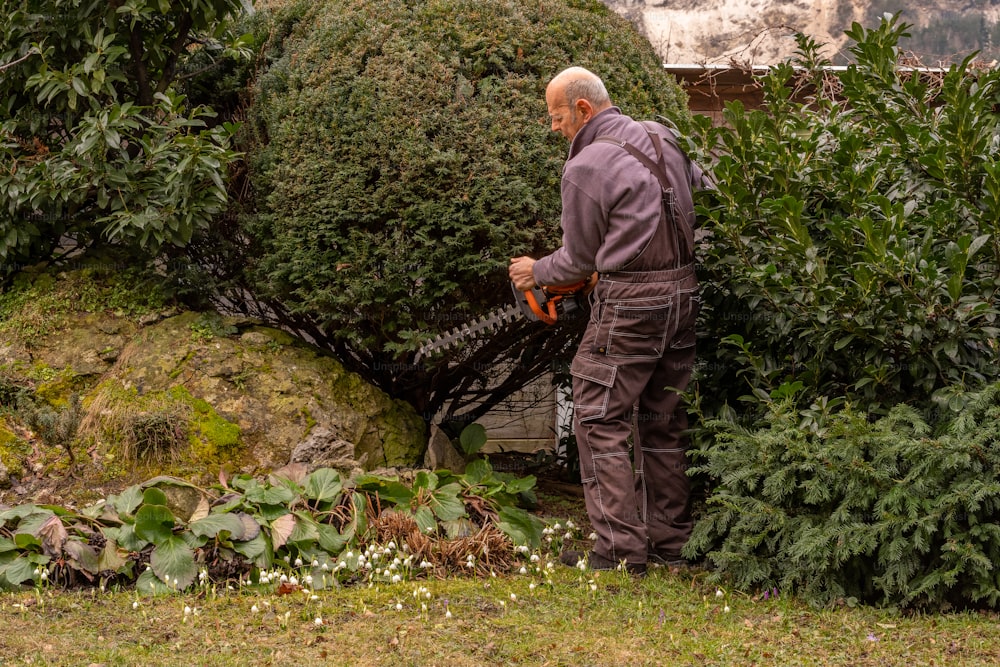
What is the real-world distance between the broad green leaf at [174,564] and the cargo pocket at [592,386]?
1774 mm

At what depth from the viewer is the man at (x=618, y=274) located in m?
4.38

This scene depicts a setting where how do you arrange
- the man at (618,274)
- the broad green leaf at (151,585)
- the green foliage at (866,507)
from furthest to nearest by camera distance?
the man at (618,274), the broad green leaf at (151,585), the green foliage at (866,507)

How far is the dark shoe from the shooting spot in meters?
4.59

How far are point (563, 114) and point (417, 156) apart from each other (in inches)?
32.2

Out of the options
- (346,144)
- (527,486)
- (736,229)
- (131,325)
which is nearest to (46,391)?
(131,325)

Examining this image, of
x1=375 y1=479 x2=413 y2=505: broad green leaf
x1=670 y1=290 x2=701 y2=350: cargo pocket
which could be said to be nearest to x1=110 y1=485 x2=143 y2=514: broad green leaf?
x1=375 y1=479 x2=413 y2=505: broad green leaf

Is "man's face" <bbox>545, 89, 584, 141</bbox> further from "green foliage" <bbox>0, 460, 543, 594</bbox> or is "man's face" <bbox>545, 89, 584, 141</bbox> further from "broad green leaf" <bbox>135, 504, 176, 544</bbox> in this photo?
"broad green leaf" <bbox>135, 504, 176, 544</bbox>

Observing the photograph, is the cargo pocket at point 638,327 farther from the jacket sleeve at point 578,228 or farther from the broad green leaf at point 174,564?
the broad green leaf at point 174,564

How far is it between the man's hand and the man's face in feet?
1.98

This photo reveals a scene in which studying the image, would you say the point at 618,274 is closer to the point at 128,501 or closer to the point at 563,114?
the point at 563,114

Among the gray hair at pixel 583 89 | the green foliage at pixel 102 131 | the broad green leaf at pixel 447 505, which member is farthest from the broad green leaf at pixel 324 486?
the gray hair at pixel 583 89

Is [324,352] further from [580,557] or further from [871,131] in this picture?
[871,131]

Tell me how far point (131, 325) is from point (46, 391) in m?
0.57

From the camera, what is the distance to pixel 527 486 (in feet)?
17.5
